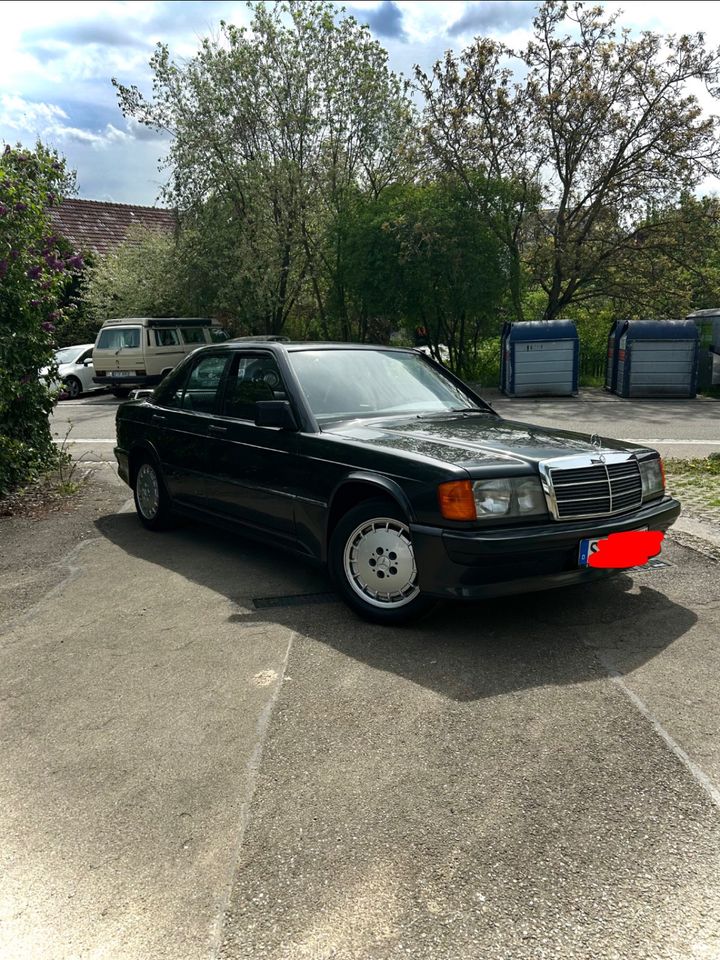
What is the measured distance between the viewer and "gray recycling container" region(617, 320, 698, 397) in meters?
18.4

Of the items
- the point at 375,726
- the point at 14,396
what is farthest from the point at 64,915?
the point at 14,396

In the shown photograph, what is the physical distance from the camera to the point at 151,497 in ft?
22.8

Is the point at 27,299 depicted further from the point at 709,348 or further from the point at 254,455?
the point at 709,348

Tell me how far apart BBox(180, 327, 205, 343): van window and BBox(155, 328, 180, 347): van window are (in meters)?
0.30

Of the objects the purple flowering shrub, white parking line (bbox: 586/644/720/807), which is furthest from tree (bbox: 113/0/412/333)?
white parking line (bbox: 586/644/720/807)

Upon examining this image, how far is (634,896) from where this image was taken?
7.91 feet

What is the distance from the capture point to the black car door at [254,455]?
17.1ft

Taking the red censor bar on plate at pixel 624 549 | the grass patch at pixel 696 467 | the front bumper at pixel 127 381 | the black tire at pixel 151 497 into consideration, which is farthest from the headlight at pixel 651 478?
the front bumper at pixel 127 381

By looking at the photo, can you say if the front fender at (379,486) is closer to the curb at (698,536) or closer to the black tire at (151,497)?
the black tire at (151,497)

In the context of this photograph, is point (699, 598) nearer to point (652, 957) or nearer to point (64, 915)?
point (652, 957)

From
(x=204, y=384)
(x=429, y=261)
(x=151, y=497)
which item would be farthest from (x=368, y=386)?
(x=429, y=261)

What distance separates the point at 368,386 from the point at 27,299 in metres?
4.53

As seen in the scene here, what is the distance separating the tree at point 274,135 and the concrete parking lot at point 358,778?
19.8 metres

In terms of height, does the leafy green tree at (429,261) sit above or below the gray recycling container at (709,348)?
above
